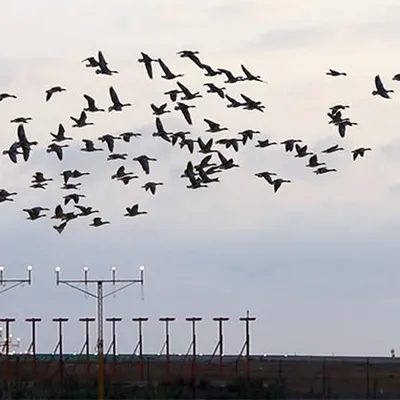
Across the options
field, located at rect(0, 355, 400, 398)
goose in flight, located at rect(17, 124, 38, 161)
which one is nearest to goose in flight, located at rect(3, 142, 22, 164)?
goose in flight, located at rect(17, 124, 38, 161)

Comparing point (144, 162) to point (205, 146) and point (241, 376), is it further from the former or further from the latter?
point (241, 376)

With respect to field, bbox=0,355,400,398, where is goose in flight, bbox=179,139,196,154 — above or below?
above

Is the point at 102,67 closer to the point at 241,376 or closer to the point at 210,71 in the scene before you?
the point at 210,71

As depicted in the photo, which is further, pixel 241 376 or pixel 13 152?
pixel 241 376

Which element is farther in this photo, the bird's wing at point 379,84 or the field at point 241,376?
the field at point 241,376

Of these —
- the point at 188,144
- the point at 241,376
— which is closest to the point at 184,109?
the point at 188,144

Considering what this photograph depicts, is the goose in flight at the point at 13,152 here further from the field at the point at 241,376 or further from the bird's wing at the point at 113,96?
the field at the point at 241,376

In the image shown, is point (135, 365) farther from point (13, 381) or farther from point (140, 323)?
point (13, 381)

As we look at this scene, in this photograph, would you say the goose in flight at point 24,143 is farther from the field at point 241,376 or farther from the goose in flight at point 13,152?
the field at point 241,376

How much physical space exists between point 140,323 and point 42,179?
47.6 metres

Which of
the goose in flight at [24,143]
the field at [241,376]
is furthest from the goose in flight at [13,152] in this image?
the field at [241,376]

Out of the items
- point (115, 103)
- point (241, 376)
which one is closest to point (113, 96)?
point (115, 103)

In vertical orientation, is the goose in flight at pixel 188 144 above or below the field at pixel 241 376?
above

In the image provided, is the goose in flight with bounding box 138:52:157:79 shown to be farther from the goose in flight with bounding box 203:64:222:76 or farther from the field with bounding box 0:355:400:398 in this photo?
the field with bounding box 0:355:400:398
